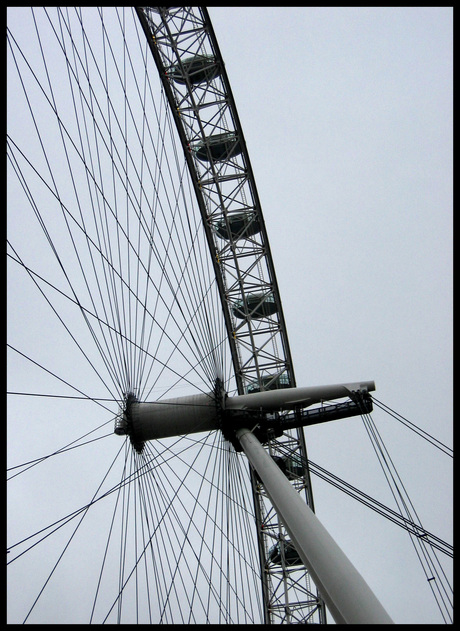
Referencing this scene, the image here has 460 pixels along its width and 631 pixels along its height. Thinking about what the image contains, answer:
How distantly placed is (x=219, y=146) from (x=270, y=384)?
8.69 metres

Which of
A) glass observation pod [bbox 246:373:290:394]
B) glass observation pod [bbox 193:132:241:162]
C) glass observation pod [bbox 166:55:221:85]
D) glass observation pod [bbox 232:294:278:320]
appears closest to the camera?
glass observation pod [bbox 166:55:221:85]

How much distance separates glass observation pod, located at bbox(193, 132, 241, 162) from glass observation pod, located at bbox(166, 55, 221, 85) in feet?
6.20

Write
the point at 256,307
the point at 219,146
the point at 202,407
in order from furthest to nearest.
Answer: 1. the point at 256,307
2. the point at 219,146
3. the point at 202,407

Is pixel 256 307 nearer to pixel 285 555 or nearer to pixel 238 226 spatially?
pixel 238 226

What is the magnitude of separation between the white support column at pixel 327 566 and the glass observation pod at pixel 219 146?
13.0 metres

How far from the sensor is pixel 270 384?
68.0 feet

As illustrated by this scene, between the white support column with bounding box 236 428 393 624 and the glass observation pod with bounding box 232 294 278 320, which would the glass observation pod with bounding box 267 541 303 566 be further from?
the white support column with bounding box 236 428 393 624

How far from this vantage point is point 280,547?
808 inches

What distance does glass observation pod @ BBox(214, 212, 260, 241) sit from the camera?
20.0 metres

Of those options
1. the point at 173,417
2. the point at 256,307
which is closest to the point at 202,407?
the point at 173,417

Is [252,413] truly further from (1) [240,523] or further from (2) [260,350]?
(2) [260,350]

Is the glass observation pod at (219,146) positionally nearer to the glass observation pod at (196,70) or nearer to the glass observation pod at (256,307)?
the glass observation pod at (196,70)

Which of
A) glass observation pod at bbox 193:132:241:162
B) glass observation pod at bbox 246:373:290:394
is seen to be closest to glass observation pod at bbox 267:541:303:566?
glass observation pod at bbox 246:373:290:394

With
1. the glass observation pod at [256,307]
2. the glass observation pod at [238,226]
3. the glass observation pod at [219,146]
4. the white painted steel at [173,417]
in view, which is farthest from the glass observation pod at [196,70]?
the white painted steel at [173,417]
